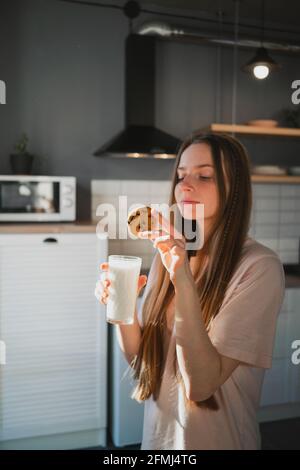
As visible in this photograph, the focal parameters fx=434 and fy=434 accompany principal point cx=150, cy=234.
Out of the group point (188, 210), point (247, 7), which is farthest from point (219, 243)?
point (247, 7)

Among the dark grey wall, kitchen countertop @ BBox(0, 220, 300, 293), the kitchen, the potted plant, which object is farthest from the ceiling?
kitchen countertop @ BBox(0, 220, 300, 293)

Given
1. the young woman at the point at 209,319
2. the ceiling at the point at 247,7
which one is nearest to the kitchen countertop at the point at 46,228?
the young woman at the point at 209,319

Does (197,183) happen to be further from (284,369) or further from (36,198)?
(284,369)

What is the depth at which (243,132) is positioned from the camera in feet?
7.23

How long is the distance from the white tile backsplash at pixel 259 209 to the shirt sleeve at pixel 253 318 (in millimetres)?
1633

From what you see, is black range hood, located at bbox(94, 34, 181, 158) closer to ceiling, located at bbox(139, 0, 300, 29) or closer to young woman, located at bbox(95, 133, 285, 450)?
ceiling, located at bbox(139, 0, 300, 29)

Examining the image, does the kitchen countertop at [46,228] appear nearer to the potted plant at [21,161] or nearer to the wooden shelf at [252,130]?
the potted plant at [21,161]

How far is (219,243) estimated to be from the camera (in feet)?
Result: 2.74

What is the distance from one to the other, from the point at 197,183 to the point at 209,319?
0.84 ft

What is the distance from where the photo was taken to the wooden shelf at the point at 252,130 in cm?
215
